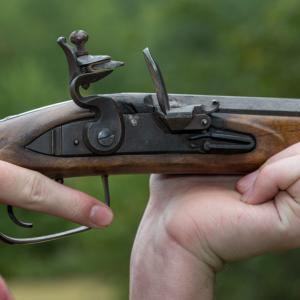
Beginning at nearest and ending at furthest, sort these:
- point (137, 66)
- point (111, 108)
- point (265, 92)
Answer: point (111, 108)
point (265, 92)
point (137, 66)

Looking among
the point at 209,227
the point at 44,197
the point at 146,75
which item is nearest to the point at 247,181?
the point at 209,227

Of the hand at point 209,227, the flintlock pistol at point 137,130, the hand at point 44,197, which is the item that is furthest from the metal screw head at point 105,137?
the hand at point 209,227

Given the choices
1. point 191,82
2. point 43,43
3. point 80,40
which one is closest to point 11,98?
point 43,43

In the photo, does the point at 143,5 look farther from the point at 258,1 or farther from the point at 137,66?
the point at 258,1

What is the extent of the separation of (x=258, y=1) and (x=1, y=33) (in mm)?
9107

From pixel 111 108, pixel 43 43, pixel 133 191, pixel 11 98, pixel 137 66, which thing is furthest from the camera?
pixel 43 43

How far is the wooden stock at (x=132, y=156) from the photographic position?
15.1 ft

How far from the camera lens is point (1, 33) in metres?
Answer: 17.5

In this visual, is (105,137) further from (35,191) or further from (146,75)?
(146,75)

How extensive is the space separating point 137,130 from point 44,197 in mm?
538

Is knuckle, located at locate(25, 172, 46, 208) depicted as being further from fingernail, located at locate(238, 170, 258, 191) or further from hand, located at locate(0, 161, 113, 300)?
fingernail, located at locate(238, 170, 258, 191)

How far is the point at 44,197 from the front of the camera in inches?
176

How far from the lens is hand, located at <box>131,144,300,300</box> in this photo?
4.50 m

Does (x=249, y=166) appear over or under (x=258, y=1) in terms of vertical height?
over
